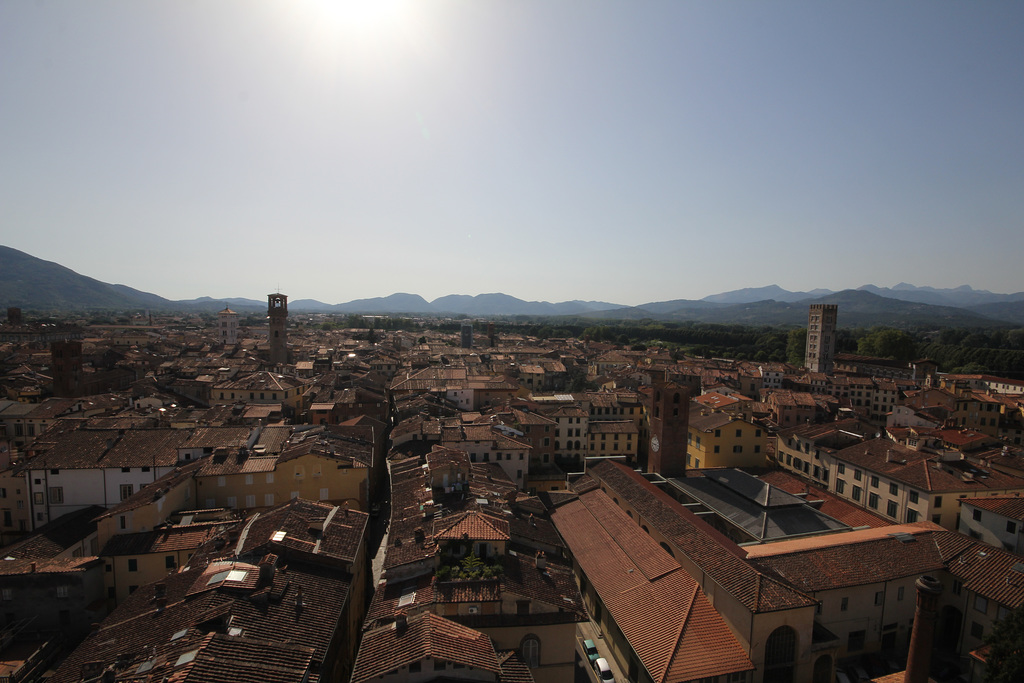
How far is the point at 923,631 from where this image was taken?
18.0m

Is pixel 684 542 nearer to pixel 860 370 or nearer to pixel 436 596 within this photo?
pixel 436 596

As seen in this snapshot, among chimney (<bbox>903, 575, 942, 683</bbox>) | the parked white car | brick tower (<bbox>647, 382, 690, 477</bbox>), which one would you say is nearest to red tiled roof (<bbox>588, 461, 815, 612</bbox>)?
chimney (<bbox>903, 575, 942, 683</bbox>)

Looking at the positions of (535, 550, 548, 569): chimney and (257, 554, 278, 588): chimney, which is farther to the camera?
(535, 550, 548, 569): chimney

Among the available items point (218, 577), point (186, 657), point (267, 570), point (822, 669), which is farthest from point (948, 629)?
point (218, 577)

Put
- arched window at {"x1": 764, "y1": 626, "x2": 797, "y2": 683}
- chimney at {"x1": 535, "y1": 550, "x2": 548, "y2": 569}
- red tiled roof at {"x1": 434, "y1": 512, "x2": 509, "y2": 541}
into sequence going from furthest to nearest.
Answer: chimney at {"x1": 535, "y1": 550, "x2": 548, "y2": 569}
red tiled roof at {"x1": 434, "y1": 512, "x2": 509, "y2": 541}
arched window at {"x1": 764, "y1": 626, "x2": 797, "y2": 683}

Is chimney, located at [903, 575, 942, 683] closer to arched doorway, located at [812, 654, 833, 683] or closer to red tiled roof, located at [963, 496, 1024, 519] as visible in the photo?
arched doorway, located at [812, 654, 833, 683]

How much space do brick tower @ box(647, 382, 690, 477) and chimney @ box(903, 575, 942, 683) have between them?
19.7m

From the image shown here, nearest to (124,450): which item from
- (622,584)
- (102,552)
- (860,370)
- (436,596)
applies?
(102,552)

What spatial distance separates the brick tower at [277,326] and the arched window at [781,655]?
7503cm

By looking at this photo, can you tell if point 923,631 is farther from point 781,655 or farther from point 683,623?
point 683,623

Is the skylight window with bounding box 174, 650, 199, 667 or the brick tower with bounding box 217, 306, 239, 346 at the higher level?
A: the brick tower with bounding box 217, 306, 239, 346

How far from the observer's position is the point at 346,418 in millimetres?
48688

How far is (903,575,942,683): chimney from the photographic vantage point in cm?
1788

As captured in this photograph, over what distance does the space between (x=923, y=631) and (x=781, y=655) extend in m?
4.97
